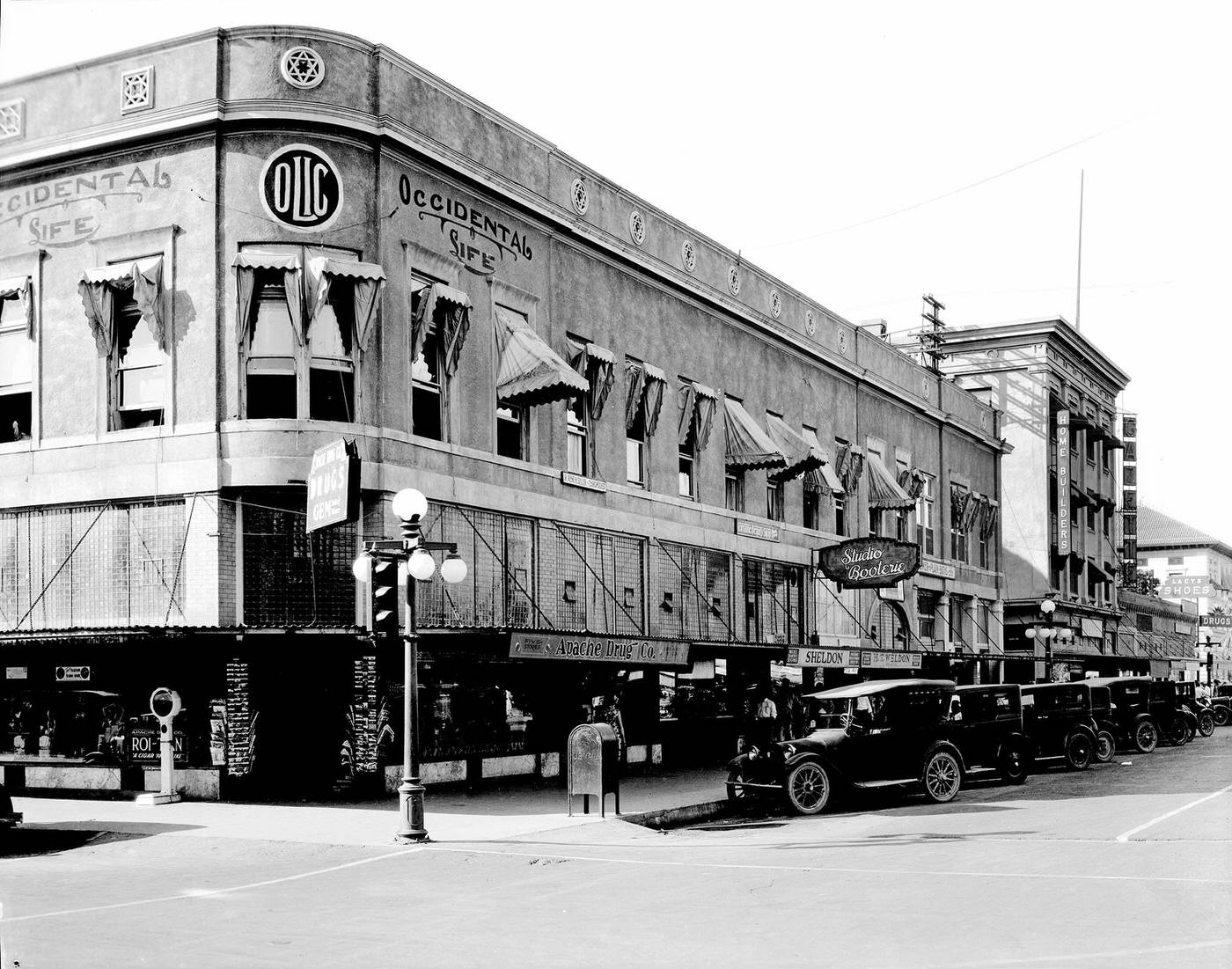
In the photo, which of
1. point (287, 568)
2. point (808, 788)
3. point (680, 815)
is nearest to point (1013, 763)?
point (808, 788)

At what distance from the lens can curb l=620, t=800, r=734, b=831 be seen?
19172 mm

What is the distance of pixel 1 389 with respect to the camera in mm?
23453

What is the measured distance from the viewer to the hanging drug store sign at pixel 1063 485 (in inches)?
2248

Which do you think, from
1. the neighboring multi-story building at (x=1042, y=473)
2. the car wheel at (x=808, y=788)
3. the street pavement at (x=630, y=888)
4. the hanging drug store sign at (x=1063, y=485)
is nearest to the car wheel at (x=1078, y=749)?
the street pavement at (x=630, y=888)

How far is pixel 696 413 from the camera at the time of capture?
1247 inches

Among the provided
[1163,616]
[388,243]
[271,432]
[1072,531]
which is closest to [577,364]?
[388,243]

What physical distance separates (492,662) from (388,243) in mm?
7186

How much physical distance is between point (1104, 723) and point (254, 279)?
20.3m

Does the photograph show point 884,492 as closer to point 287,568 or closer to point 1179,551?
point 287,568

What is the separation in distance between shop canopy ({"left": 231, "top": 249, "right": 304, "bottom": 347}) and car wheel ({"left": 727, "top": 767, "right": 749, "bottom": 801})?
30.1ft

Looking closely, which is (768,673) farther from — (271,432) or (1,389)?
(1,389)

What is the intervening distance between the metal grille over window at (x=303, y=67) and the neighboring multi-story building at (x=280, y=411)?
0.13 feet

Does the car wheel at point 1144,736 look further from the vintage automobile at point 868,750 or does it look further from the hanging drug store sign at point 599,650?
the hanging drug store sign at point 599,650

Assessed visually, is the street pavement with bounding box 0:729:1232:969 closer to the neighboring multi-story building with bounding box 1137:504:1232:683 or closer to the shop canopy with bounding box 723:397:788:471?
the shop canopy with bounding box 723:397:788:471
